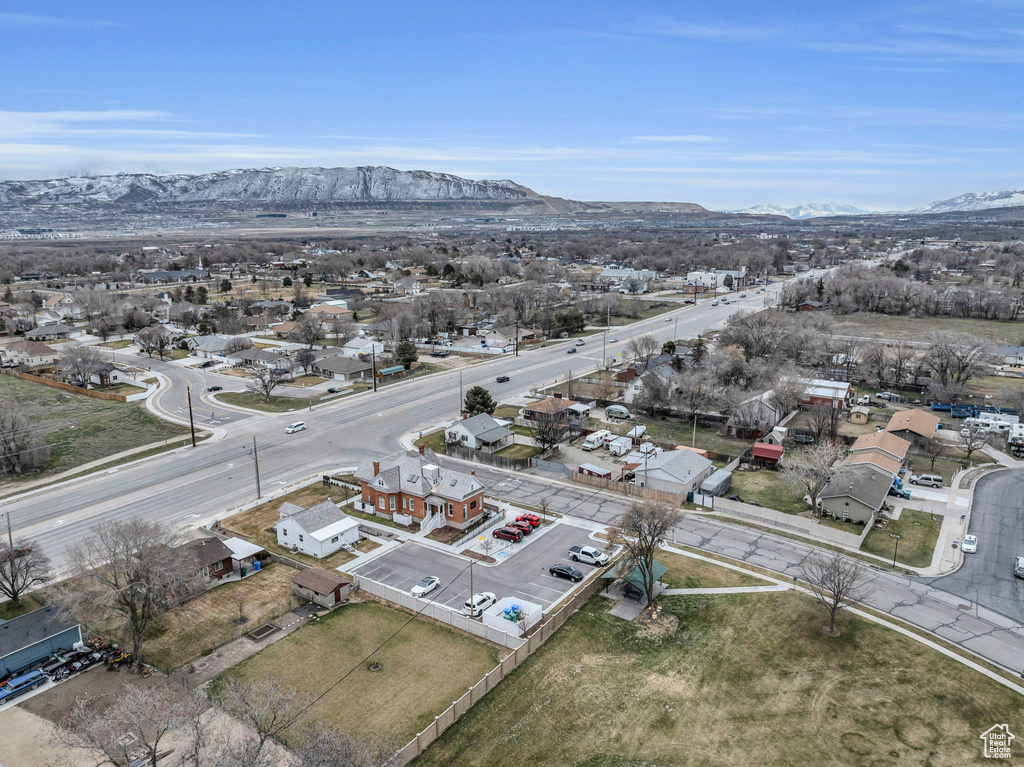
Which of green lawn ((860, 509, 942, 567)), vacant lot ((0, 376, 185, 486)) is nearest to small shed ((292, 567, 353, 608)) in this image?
vacant lot ((0, 376, 185, 486))

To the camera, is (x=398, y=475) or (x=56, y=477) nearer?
(x=398, y=475)

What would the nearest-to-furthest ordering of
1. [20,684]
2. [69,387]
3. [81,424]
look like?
[20,684] < [81,424] < [69,387]

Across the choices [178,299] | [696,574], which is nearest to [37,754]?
[696,574]

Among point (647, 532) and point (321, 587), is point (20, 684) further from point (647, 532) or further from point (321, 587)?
point (647, 532)

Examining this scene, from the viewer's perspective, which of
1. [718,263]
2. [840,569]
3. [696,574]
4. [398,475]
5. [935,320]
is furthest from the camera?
[718,263]

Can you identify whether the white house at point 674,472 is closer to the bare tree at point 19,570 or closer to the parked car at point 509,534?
the parked car at point 509,534

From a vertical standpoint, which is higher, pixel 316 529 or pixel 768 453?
pixel 768 453

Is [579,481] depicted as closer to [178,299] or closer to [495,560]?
[495,560]

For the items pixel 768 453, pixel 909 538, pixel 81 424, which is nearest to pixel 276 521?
pixel 81 424
